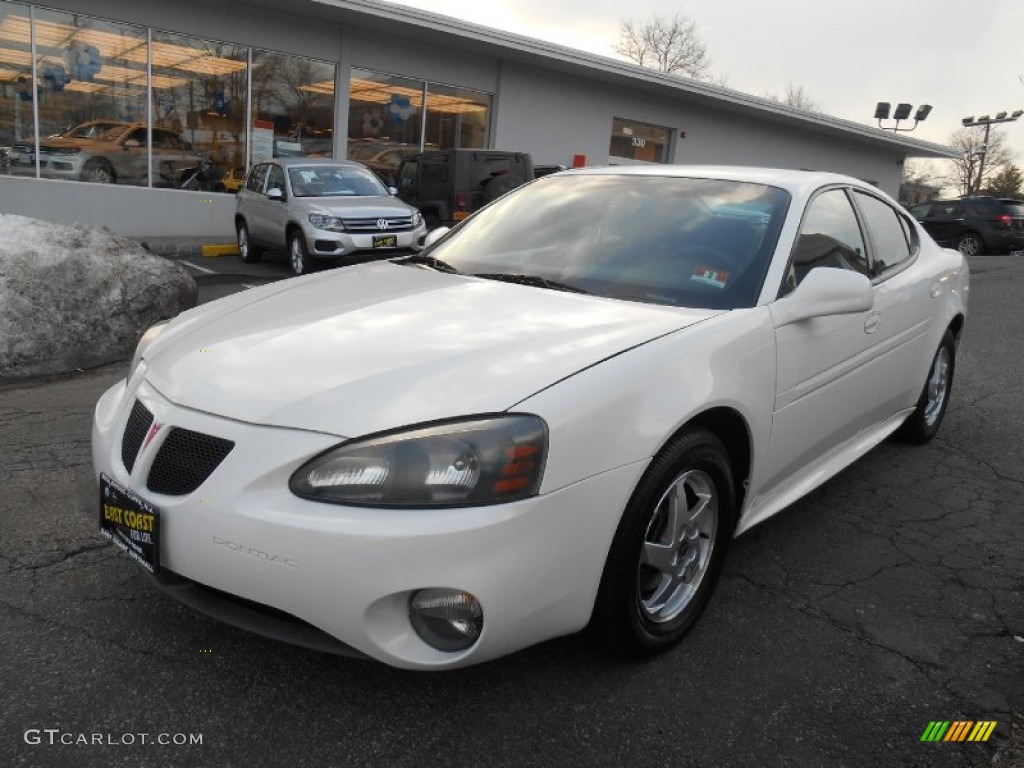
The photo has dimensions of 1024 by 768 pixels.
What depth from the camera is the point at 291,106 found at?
1577 cm

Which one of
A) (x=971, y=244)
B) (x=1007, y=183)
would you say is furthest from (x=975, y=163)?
(x=971, y=244)

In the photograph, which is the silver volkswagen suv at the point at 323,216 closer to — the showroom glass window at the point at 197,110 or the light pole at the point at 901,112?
the showroom glass window at the point at 197,110

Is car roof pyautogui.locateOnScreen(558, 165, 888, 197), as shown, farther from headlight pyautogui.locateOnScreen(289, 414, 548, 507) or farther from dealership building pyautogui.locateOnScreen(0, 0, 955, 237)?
dealership building pyautogui.locateOnScreen(0, 0, 955, 237)

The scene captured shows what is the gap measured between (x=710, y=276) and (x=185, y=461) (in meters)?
1.88

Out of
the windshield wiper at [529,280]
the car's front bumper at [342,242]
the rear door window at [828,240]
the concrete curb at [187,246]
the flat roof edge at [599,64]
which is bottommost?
the concrete curb at [187,246]

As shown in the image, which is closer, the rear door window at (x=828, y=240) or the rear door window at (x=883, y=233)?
the rear door window at (x=828, y=240)

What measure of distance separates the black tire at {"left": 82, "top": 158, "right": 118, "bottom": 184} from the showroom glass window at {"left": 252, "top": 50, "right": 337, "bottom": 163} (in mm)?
2550

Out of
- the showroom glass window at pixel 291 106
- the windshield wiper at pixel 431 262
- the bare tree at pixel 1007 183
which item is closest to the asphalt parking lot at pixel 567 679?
the windshield wiper at pixel 431 262

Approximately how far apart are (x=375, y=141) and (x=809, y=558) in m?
15.4

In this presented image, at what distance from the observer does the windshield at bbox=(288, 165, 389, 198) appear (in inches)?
469

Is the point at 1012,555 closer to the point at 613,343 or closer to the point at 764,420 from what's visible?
the point at 764,420

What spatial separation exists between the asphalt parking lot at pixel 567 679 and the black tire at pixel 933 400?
50.9 inches

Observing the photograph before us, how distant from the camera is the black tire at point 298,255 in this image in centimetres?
1128

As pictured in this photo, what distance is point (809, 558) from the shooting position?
11.3ft
